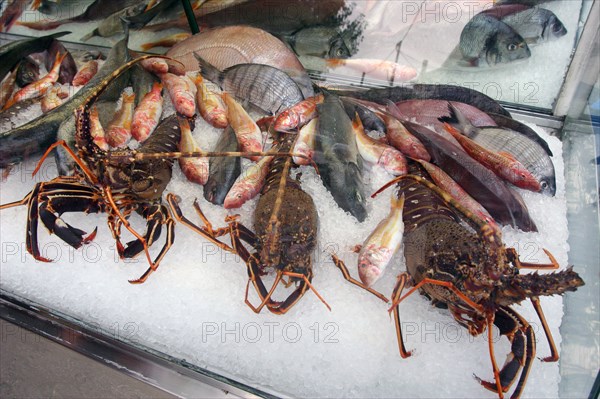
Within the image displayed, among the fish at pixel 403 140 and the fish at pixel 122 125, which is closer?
the fish at pixel 403 140

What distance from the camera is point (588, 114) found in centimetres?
238

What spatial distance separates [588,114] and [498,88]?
582 mm

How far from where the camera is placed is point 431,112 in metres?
2.52

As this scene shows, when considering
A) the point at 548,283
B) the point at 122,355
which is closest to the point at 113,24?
the point at 122,355

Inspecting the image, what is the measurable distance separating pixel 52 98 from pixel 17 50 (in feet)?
1.88

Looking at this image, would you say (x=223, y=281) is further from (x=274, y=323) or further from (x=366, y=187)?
(x=366, y=187)

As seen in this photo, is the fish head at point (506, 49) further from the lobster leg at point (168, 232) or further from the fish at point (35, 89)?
the fish at point (35, 89)

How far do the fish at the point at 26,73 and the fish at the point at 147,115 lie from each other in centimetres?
115

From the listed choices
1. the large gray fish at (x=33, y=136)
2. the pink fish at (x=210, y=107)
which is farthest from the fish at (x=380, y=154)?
the large gray fish at (x=33, y=136)

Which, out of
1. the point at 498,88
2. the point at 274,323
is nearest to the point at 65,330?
the point at 274,323

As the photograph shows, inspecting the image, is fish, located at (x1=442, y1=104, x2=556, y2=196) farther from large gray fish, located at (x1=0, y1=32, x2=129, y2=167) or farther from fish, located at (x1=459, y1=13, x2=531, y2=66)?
large gray fish, located at (x1=0, y1=32, x2=129, y2=167)

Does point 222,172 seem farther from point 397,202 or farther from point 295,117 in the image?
point 397,202

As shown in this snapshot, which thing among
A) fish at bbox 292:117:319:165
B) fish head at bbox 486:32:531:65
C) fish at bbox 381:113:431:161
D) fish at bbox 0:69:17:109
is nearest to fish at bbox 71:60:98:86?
fish at bbox 0:69:17:109

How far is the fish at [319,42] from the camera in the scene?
3.00 m
